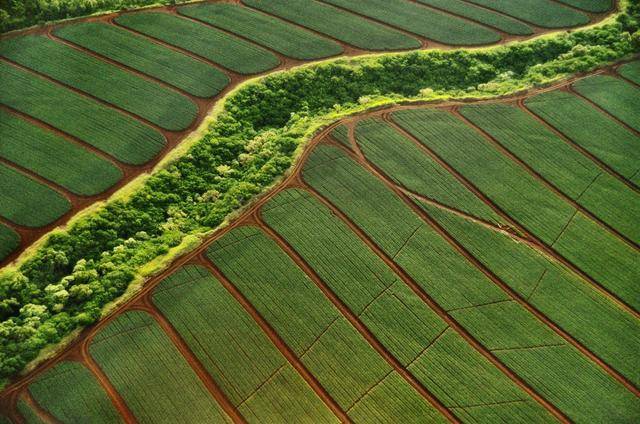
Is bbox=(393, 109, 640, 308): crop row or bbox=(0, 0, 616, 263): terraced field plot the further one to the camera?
bbox=(0, 0, 616, 263): terraced field plot

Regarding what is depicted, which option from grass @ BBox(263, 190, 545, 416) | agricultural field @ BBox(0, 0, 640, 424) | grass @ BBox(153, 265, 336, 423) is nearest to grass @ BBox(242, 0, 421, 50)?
agricultural field @ BBox(0, 0, 640, 424)

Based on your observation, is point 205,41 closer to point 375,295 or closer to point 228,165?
point 228,165

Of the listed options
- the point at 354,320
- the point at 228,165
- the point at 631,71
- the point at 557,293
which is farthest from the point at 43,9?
the point at 631,71

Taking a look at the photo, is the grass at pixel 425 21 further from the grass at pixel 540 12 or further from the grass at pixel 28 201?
the grass at pixel 28 201

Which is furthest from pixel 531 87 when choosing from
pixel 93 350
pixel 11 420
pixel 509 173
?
pixel 11 420

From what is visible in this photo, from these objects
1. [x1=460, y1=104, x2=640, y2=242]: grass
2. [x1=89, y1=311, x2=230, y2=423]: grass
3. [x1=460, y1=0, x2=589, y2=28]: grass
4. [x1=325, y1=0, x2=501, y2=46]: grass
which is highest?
[x1=325, y1=0, x2=501, y2=46]: grass

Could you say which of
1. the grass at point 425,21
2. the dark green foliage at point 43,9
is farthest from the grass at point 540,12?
the dark green foliage at point 43,9

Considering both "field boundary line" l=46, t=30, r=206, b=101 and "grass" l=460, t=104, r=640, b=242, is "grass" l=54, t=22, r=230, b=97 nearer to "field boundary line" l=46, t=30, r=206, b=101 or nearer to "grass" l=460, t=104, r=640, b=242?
"field boundary line" l=46, t=30, r=206, b=101
